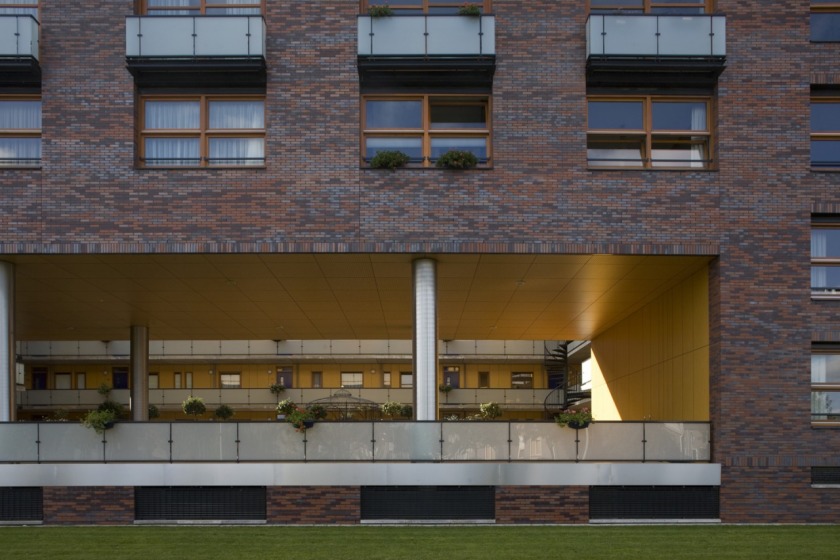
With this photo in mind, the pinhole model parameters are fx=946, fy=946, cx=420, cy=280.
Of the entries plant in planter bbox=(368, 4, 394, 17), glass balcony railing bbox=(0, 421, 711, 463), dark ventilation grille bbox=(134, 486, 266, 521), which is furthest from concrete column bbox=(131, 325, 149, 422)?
plant in planter bbox=(368, 4, 394, 17)

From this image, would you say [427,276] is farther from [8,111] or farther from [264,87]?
[8,111]

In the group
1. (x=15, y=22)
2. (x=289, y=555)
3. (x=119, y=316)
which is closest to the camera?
(x=289, y=555)

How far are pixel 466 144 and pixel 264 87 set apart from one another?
4.42 metres

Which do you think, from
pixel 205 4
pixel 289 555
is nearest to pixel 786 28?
pixel 205 4

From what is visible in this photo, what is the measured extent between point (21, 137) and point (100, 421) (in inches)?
247

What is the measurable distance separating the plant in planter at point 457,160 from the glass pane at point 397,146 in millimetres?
638

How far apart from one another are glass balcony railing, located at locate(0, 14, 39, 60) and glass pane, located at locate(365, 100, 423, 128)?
692 cm

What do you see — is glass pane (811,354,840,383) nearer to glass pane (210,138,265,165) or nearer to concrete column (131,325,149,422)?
glass pane (210,138,265,165)

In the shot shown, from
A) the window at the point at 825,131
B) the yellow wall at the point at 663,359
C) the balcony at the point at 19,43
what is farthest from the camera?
the yellow wall at the point at 663,359

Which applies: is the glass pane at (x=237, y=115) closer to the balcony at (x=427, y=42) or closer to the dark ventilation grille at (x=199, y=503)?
the balcony at (x=427, y=42)

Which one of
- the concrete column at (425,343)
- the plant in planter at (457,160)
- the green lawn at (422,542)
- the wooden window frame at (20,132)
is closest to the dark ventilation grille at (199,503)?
the green lawn at (422,542)

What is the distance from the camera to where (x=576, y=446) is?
1972cm

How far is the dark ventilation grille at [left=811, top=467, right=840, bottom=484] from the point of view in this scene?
19.4m

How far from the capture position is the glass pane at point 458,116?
2011cm
